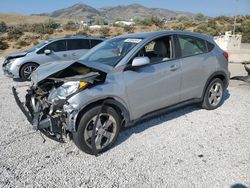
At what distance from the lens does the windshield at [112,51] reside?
465 cm

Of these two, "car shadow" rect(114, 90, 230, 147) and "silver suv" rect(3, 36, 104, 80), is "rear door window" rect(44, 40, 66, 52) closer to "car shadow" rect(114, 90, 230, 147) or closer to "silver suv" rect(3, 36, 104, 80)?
"silver suv" rect(3, 36, 104, 80)

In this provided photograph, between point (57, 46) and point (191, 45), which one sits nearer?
point (191, 45)

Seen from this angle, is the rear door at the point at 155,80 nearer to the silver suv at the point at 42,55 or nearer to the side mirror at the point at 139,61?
the side mirror at the point at 139,61

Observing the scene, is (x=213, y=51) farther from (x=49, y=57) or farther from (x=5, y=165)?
(x=49, y=57)

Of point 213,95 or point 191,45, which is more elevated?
point 191,45

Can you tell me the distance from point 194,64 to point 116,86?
197 centimetres

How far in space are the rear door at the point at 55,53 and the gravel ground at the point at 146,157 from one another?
16.7ft

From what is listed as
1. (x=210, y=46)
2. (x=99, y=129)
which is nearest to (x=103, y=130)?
(x=99, y=129)

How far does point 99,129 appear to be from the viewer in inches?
164

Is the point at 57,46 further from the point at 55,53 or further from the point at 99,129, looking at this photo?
the point at 99,129

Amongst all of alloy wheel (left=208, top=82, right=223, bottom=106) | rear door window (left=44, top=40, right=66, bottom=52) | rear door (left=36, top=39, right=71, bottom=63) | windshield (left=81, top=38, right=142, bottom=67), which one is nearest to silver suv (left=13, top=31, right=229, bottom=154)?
windshield (left=81, top=38, right=142, bottom=67)

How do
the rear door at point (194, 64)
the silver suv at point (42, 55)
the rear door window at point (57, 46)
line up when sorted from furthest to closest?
the rear door window at point (57, 46) < the silver suv at point (42, 55) < the rear door at point (194, 64)

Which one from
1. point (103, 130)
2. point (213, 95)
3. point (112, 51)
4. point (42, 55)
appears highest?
point (112, 51)

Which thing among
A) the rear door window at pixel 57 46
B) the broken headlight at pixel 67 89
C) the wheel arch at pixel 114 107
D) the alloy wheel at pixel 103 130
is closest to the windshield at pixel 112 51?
the wheel arch at pixel 114 107
